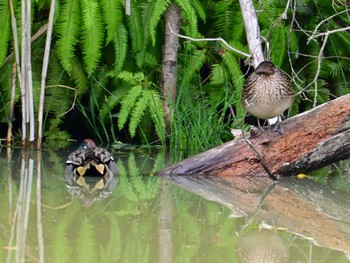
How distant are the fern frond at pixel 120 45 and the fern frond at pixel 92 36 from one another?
0.21m

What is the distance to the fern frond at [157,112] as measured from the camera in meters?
11.0

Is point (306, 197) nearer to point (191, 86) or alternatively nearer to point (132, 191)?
point (132, 191)

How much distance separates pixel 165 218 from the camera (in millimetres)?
7199

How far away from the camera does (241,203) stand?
7887 millimetres

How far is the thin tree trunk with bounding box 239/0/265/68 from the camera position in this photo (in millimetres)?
9797

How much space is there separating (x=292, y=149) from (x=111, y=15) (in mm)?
2903

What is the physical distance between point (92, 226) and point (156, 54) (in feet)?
16.2

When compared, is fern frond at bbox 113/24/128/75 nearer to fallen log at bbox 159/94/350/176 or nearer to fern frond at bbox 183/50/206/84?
fern frond at bbox 183/50/206/84

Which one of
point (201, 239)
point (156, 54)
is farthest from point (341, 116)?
point (156, 54)

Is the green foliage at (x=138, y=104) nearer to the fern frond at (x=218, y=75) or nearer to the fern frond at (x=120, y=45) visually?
the fern frond at (x=120, y=45)

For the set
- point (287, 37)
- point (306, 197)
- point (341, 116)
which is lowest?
point (306, 197)

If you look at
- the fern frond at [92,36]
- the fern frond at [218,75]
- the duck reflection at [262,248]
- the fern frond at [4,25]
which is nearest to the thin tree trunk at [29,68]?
the fern frond at [4,25]

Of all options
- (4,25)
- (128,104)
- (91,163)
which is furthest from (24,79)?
(91,163)

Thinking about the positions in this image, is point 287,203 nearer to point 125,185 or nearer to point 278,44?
point 125,185
